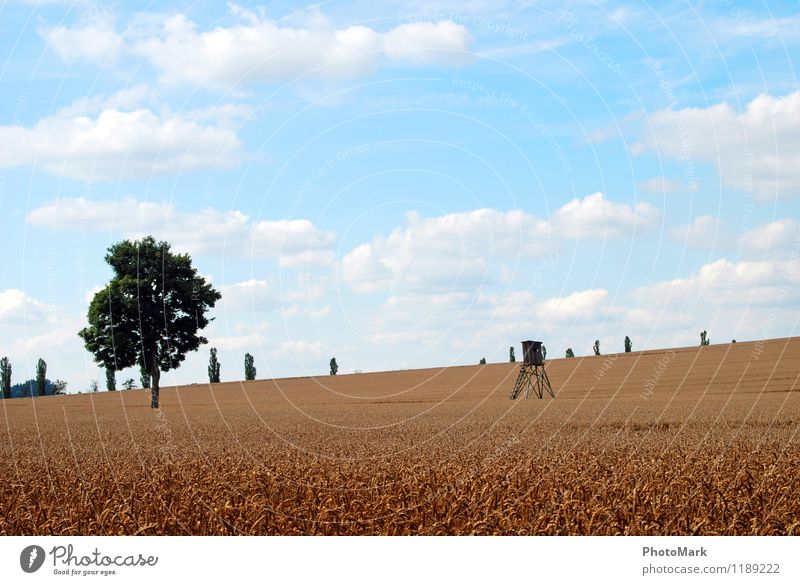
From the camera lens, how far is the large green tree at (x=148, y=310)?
7381cm

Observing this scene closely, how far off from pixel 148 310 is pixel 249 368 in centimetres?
8244

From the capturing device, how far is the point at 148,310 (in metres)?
74.5

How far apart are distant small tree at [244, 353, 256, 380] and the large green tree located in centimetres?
7321

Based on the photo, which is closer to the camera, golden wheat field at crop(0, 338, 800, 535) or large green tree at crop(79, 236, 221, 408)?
golden wheat field at crop(0, 338, 800, 535)

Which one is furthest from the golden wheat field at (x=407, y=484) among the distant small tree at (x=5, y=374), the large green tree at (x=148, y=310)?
the distant small tree at (x=5, y=374)

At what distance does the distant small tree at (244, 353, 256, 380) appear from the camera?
502ft

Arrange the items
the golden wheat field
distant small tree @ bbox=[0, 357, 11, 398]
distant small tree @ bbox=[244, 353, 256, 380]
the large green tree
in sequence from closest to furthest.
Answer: the golden wheat field, the large green tree, distant small tree @ bbox=[0, 357, 11, 398], distant small tree @ bbox=[244, 353, 256, 380]

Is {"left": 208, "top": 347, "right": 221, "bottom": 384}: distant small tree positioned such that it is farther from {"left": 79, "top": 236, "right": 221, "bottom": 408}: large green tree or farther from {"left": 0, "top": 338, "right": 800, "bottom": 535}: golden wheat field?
{"left": 0, "top": 338, "right": 800, "bottom": 535}: golden wheat field

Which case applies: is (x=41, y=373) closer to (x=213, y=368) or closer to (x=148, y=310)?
(x=213, y=368)

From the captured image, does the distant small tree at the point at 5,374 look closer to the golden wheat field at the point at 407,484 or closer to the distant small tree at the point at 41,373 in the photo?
the distant small tree at the point at 41,373

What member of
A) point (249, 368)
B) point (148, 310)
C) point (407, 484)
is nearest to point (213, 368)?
point (249, 368)

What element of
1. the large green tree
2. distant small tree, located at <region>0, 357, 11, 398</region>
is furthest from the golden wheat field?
distant small tree, located at <region>0, 357, 11, 398</region>

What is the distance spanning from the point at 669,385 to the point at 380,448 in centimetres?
7346

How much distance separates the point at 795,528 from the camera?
11.5 meters
